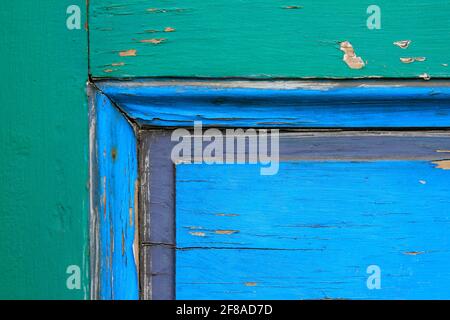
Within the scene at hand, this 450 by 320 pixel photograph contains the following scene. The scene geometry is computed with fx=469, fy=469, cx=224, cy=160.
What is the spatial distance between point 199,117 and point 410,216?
0.87 ft

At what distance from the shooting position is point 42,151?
1.71 ft

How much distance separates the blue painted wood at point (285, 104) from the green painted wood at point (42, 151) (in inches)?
2.1

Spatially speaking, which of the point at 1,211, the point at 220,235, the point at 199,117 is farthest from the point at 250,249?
the point at 1,211

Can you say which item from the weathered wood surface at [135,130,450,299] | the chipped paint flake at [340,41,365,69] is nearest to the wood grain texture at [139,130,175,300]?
the weathered wood surface at [135,130,450,299]

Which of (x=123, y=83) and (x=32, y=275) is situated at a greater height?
(x=123, y=83)

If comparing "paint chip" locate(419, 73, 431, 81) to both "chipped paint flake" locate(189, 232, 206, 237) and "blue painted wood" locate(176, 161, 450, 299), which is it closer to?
"blue painted wood" locate(176, 161, 450, 299)

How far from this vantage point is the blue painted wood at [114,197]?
1.72 ft

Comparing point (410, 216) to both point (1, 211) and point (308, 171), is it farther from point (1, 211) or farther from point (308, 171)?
point (1, 211)

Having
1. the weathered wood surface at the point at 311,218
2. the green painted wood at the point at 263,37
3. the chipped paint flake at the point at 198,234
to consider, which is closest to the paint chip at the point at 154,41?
the green painted wood at the point at 263,37

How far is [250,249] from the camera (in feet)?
1.79

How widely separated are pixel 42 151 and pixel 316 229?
321 mm

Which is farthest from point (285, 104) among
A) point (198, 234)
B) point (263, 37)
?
point (198, 234)

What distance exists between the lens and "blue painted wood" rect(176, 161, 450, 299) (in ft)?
1.74
